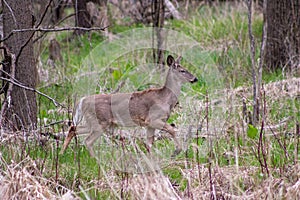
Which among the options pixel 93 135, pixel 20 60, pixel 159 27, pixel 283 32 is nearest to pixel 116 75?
pixel 159 27

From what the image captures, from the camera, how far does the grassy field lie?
4477 millimetres

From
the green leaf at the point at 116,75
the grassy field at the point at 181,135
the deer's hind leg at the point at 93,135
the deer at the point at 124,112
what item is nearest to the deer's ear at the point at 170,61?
the deer at the point at 124,112

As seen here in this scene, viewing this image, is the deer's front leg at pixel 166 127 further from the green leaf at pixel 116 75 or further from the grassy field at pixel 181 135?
the green leaf at pixel 116 75

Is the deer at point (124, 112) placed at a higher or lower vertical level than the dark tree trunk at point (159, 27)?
lower

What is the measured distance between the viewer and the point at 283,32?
28.0 ft

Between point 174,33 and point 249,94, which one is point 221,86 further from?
point 174,33

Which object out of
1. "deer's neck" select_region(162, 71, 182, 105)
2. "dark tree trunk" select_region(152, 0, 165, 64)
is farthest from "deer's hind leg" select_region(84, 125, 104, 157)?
"dark tree trunk" select_region(152, 0, 165, 64)

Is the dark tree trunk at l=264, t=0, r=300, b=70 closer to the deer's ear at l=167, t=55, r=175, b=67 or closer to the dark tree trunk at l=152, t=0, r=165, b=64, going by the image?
the dark tree trunk at l=152, t=0, r=165, b=64

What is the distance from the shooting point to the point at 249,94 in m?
7.60

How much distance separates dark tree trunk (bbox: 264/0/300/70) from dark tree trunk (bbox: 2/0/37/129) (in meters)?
3.50

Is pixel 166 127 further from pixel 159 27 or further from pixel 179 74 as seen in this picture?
pixel 159 27

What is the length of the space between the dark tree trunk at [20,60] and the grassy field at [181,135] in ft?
1.05

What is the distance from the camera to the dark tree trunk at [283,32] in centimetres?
844

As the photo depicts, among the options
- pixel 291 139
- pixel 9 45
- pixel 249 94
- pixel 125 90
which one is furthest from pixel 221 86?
pixel 9 45
